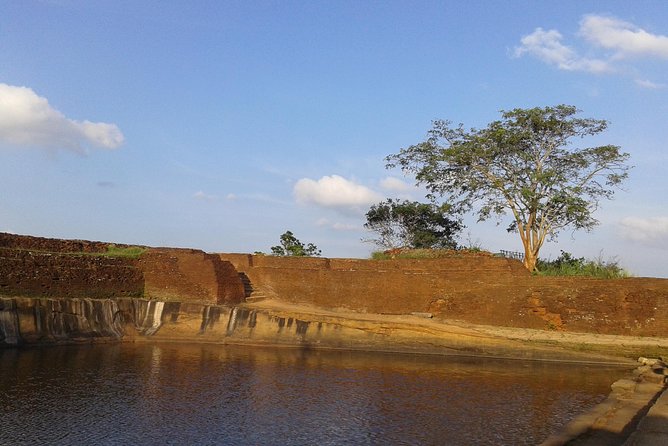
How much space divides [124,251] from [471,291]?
34.5 feet

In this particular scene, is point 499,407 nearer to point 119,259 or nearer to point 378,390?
point 378,390

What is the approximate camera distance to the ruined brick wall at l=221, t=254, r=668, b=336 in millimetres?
14078

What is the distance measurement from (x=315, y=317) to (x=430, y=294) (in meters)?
3.32

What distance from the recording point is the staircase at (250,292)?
675 inches

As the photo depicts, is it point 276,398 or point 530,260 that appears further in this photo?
point 530,260

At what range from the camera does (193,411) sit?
8.10 metres

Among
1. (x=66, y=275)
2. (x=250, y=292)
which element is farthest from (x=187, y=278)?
(x=66, y=275)

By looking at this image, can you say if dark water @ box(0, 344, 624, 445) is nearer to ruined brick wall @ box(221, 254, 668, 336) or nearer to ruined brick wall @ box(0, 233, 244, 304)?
ruined brick wall @ box(221, 254, 668, 336)

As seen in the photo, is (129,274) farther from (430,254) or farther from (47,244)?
(430,254)

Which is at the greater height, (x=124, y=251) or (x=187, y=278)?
(x=124, y=251)

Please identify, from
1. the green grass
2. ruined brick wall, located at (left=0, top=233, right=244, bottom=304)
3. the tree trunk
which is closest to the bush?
the green grass

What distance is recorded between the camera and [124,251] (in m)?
17.9

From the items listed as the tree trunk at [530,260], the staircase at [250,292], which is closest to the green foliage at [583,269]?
the tree trunk at [530,260]

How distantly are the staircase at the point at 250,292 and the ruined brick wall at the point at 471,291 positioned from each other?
5.1 inches
